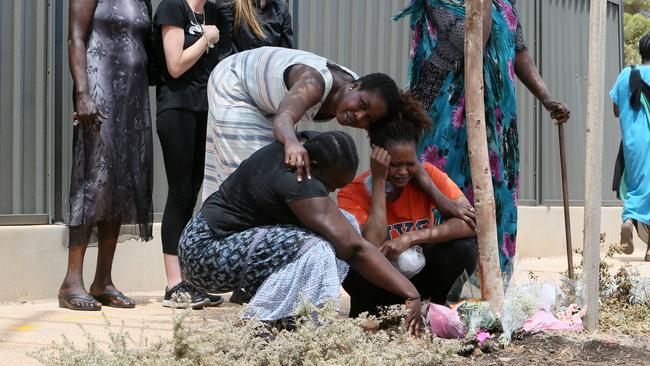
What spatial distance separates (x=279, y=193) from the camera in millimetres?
3490

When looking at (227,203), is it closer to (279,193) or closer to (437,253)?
(279,193)

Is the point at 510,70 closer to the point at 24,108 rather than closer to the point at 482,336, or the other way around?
the point at 482,336

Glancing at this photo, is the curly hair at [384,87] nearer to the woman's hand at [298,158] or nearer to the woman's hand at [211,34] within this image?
the woman's hand at [298,158]

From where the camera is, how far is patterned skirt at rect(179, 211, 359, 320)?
11.4ft

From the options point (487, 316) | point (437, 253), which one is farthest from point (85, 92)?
point (487, 316)

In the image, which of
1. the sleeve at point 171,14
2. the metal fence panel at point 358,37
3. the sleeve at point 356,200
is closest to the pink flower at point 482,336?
the sleeve at point 356,200

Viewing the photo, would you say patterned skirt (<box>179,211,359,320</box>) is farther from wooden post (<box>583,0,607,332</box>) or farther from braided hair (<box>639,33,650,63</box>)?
braided hair (<box>639,33,650,63</box>)

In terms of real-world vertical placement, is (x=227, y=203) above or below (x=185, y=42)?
below

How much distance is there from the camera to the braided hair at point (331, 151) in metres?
3.62

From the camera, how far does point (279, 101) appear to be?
3908 millimetres

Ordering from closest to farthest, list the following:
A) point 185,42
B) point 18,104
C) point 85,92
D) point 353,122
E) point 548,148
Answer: point 353,122
point 85,92
point 185,42
point 18,104
point 548,148

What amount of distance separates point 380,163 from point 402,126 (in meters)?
0.18

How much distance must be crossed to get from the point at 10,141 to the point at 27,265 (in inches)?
26.5

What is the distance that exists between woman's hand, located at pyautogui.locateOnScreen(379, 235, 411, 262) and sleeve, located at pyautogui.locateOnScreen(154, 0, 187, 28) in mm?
→ 1687
